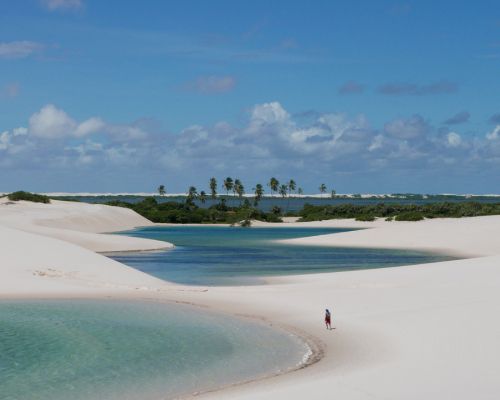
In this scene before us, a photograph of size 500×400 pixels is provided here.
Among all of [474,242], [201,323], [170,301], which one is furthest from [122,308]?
[474,242]

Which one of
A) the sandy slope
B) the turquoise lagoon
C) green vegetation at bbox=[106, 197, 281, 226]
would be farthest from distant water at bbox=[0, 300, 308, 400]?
green vegetation at bbox=[106, 197, 281, 226]

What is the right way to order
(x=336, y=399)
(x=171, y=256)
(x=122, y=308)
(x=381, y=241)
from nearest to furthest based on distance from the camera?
(x=336, y=399), (x=122, y=308), (x=171, y=256), (x=381, y=241)

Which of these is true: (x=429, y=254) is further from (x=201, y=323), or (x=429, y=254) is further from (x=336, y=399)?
(x=336, y=399)

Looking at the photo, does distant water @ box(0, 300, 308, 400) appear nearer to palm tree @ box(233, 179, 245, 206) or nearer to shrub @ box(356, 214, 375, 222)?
shrub @ box(356, 214, 375, 222)

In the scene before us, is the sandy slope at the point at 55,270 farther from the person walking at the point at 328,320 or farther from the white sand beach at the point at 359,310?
the person walking at the point at 328,320

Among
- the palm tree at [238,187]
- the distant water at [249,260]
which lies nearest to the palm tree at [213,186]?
the palm tree at [238,187]

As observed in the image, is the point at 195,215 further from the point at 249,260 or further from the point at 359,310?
the point at 359,310

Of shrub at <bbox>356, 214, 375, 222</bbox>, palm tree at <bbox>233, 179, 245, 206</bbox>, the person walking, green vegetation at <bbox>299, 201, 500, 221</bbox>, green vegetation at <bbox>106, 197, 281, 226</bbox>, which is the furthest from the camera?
palm tree at <bbox>233, 179, 245, 206</bbox>
